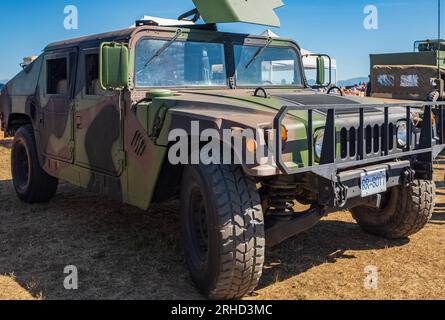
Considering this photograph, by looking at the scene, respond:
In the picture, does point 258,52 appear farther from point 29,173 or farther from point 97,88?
point 29,173

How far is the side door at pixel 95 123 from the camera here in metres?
4.23

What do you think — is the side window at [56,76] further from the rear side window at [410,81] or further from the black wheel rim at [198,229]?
the rear side window at [410,81]

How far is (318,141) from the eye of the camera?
3305 millimetres

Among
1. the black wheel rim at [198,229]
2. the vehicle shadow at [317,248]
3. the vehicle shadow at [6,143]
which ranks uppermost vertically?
the black wheel rim at [198,229]

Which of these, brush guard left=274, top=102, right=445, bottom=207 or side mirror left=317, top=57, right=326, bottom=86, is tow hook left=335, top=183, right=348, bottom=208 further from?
side mirror left=317, top=57, right=326, bottom=86

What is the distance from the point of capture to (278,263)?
13.4ft

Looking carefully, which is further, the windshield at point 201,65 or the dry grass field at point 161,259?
the windshield at point 201,65

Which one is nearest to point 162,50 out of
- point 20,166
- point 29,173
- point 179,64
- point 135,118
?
point 179,64

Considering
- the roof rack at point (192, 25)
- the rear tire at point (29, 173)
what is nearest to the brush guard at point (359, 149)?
the roof rack at point (192, 25)

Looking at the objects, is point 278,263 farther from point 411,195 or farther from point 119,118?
point 119,118

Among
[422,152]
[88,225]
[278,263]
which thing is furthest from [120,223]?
[422,152]

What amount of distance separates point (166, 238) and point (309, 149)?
2.08m

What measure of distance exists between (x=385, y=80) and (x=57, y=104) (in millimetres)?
8162

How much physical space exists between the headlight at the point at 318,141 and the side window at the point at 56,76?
2.99 meters
